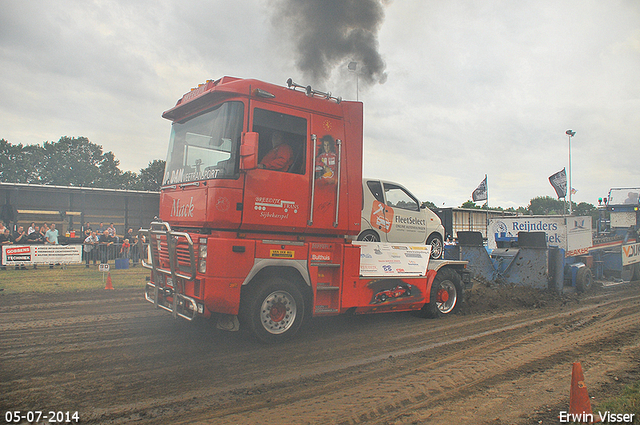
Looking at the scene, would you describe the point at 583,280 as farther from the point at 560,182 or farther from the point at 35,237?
the point at 35,237

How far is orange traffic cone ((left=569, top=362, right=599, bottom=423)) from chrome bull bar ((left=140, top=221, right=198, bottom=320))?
4124mm

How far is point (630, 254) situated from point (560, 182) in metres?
9.76

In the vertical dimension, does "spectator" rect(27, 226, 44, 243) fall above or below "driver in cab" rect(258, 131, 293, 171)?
below

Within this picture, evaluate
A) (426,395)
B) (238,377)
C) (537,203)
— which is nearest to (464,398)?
(426,395)

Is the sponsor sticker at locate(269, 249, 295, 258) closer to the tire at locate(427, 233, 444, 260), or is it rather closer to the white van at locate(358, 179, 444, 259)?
the white van at locate(358, 179, 444, 259)

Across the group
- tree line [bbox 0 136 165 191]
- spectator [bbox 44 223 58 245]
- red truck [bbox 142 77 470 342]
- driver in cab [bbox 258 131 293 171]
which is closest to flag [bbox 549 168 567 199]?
red truck [bbox 142 77 470 342]

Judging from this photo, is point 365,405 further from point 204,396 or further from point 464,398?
point 204,396

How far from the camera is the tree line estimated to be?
57688 mm

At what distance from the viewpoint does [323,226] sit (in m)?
6.00

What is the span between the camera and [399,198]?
9.18 m

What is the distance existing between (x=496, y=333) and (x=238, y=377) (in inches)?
176

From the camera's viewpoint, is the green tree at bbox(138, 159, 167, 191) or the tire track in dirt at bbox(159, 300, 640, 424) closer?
the tire track in dirt at bbox(159, 300, 640, 424)

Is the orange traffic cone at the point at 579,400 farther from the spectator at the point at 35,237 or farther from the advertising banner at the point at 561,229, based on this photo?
the spectator at the point at 35,237

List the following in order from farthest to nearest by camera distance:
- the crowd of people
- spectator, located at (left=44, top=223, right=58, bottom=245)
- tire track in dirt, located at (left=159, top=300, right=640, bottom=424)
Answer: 1. spectator, located at (left=44, top=223, right=58, bottom=245)
2. the crowd of people
3. tire track in dirt, located at (left=159, top=300, right=640, bottom=424)
